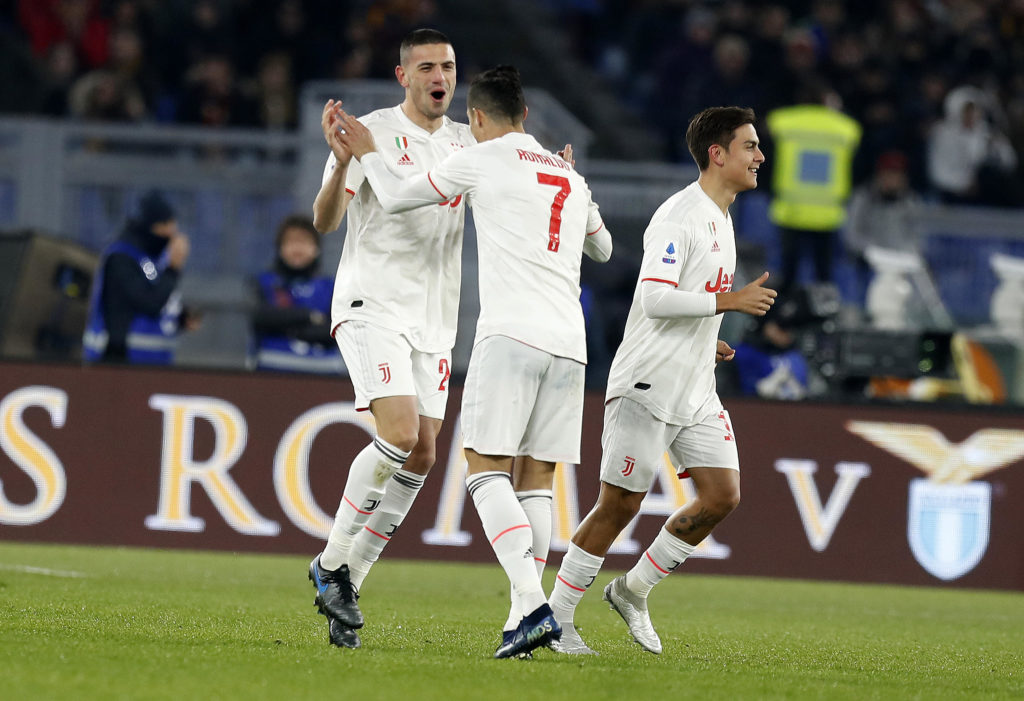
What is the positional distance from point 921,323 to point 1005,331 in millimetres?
762

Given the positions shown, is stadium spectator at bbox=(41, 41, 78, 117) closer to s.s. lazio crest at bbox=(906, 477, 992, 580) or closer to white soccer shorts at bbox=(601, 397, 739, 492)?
s.s. lazio crest at bbox=(906, 477, 992, 580)

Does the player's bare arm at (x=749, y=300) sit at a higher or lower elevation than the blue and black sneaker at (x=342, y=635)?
higher

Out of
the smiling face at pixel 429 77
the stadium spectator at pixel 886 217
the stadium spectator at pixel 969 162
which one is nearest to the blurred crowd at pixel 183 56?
the stadium spectator at pixel 886 217

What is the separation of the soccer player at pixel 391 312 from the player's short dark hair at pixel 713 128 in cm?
95

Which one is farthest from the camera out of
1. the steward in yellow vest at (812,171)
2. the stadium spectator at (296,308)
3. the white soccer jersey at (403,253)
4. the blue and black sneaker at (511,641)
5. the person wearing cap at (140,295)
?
the steward in yellow vest at (812,171)

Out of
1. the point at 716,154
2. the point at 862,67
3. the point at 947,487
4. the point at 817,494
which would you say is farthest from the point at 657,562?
the point at 862,67

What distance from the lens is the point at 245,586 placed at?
28.2ft

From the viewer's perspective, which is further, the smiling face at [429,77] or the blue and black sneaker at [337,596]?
the smiling face at [429,77]

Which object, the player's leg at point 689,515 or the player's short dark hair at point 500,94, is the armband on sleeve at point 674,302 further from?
the player's short dark hair at point 500,94

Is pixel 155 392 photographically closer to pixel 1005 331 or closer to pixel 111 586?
pixel 111 586

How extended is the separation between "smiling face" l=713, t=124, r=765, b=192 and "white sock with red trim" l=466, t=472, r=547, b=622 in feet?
5.25

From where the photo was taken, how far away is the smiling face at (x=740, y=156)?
650 cm

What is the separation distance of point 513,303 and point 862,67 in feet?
40.1

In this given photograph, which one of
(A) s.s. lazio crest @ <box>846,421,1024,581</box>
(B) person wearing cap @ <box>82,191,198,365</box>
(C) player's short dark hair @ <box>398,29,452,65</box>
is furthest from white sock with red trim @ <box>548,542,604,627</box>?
(B) person wearing cap @ <box>82,191,198,365</box>
